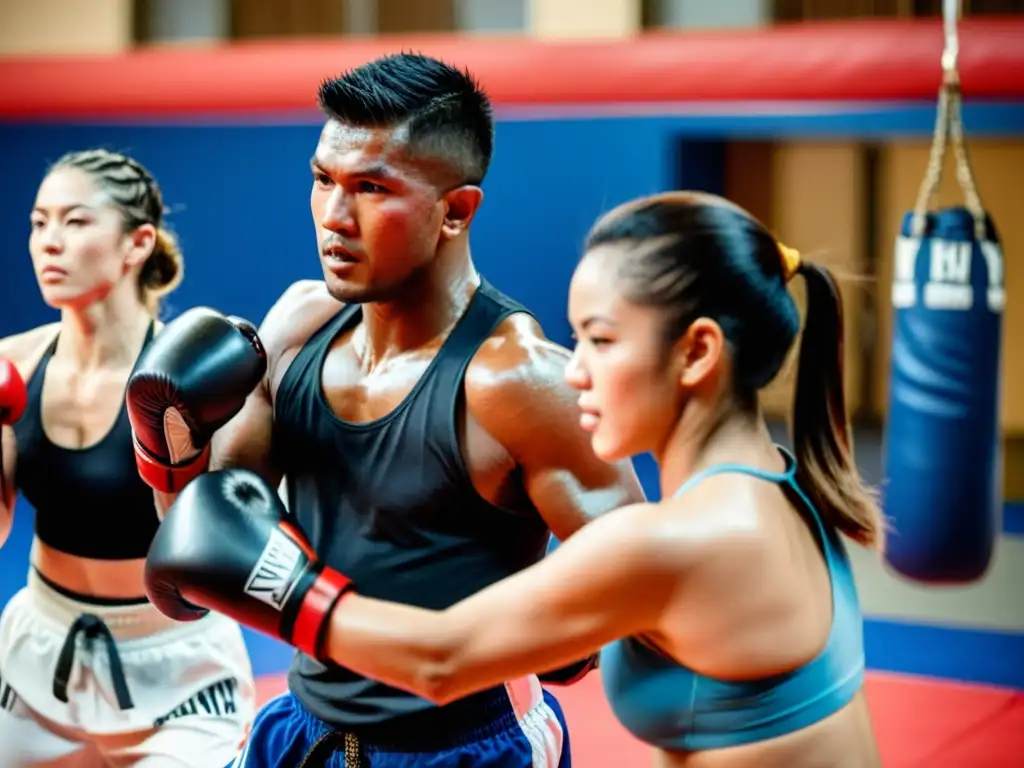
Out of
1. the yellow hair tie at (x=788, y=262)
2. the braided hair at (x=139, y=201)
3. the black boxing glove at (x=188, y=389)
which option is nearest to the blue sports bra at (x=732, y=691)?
the yellow hair tie at (x=788, y=262)

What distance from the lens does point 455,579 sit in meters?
2.04

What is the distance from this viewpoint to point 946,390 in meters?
4.62

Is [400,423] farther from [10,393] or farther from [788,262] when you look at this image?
[10,393]

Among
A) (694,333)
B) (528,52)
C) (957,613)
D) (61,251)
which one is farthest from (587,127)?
(694,333)

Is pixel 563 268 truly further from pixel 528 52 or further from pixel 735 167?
pixel 735 167

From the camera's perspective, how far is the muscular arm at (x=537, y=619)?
5.00ft

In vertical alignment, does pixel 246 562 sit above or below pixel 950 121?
below

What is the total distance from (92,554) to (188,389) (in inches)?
29.6

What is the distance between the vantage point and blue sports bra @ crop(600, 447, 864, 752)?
1.55 meters

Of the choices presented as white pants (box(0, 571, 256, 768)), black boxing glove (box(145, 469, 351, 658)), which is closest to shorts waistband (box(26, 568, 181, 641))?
white pants (box(0, 571, 256, 768))

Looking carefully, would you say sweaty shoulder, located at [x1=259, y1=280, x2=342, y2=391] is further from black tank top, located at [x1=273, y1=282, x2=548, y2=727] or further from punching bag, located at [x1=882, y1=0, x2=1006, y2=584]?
punching bag, located at [x1=882, y1=0, x2=1006, y2=584]

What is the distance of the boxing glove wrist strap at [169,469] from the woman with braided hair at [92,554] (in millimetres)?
480

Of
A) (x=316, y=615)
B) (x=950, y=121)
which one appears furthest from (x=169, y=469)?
(x=950, y=121)

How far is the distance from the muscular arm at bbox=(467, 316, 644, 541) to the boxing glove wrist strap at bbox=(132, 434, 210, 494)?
1.48 ft
